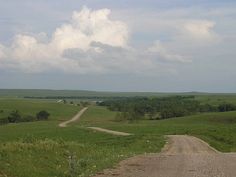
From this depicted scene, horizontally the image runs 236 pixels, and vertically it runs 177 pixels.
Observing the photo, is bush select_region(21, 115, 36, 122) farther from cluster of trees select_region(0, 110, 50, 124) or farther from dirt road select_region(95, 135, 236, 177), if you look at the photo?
dirt road select_region(95, 135, 236, 177)

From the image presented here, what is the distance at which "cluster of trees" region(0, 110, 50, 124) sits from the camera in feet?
418

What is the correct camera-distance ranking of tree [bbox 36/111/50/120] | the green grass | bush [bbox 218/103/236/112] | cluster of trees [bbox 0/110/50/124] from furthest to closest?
bush [bbox 218/103/236/112] < the green grass < tree [bbox 36/111/50/120] < cluster of trees [bbox 0/110/50/124]

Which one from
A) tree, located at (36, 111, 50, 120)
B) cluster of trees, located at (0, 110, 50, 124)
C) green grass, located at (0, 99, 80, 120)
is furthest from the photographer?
green grass, located at (0, 99, 80, 120)

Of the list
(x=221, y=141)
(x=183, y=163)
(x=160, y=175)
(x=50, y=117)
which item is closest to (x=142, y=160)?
(x=183, y=163)

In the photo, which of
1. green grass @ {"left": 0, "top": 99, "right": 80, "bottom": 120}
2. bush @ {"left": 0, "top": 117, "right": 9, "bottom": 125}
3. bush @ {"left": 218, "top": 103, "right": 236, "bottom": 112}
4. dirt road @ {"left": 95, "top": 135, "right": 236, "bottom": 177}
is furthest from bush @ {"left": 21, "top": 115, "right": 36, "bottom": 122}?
dirt road @ {"left": 95, "top": 135, "right": 236, "bottom": 177}

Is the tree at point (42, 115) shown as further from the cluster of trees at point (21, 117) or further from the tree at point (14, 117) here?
the tree at point (14, 117)

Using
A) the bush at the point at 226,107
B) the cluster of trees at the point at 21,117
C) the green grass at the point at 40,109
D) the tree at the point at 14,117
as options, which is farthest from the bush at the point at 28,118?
the bush at the point at 226,107

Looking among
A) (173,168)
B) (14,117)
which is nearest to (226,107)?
(14,117)

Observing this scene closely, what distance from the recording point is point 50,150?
21984mm

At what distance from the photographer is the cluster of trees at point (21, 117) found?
127369 millimetres

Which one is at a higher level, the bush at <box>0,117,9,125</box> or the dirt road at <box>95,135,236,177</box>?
the dirt road at <box>95,135,236,177</box>

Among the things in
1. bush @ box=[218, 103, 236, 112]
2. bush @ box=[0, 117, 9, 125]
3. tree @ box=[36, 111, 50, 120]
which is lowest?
bush @ box=[0, 117, 9, 125]

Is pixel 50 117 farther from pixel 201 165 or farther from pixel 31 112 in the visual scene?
pixel 201 165

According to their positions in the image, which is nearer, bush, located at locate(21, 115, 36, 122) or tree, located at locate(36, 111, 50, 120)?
bush, located at locate(21, 115, 36, 122)
